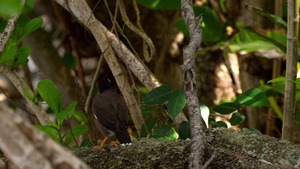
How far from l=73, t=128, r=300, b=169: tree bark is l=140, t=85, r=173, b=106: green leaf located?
143mm

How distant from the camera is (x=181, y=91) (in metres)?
1.37

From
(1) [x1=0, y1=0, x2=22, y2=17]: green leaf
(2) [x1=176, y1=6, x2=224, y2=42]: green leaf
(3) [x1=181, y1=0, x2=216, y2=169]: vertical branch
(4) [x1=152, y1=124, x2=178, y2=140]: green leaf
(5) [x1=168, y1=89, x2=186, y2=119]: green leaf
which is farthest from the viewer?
(2) [x1=176, y1=6, x2=224, y2=42]: green leaf

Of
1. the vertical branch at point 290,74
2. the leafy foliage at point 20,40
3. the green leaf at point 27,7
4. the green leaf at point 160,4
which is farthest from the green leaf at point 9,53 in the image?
the vertical branch at point 290,74

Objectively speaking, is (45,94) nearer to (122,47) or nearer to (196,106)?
(122,47)

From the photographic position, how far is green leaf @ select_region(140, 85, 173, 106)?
1.38 m

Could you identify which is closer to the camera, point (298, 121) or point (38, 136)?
point (38, 136)

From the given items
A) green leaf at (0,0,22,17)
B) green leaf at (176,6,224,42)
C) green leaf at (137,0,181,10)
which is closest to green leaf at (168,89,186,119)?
green leaf at (0,0,22,17)

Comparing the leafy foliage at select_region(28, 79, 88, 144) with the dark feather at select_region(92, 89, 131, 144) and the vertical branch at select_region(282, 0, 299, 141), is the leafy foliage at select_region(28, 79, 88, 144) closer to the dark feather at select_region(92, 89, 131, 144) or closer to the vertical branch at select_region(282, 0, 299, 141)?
the dark feather at select_region(92, 89, 131, 144)

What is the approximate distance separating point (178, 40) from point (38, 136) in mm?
2478

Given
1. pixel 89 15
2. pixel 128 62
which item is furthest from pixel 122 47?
pixel 89 15

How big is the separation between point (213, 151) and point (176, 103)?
237mm

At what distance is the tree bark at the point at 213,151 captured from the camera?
3.66 feet

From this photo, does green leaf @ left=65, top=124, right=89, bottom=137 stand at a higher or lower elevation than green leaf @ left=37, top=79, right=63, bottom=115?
lower

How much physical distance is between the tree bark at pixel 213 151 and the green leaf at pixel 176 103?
0.35 ft
